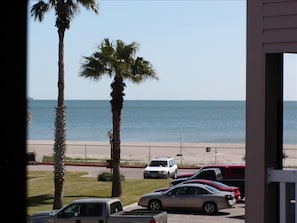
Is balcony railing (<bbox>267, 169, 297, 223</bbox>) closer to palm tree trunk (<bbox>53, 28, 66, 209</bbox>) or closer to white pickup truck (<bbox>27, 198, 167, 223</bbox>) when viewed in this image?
white pickup truck (<bbox>27, 198, 167, 223</bbox>)

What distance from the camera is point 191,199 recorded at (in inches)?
1022

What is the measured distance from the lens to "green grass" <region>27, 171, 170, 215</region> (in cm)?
2765

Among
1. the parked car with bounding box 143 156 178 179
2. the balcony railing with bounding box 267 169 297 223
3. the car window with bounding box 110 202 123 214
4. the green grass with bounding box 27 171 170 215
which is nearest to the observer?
the balcony railing with bounding box 267 169 297 223

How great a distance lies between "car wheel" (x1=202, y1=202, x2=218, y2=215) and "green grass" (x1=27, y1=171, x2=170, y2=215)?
3.43 m

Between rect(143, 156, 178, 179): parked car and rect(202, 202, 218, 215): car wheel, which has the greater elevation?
rect(143, 156, 178, 179): parked car

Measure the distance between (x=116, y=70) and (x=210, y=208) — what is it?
7.54 m

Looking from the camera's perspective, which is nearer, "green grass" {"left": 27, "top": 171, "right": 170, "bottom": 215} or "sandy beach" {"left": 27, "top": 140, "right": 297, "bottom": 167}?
"green grass" {"left": 27, "top": 171, "right": 170, "bottom": 215}

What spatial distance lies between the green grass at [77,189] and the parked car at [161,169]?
345 cm

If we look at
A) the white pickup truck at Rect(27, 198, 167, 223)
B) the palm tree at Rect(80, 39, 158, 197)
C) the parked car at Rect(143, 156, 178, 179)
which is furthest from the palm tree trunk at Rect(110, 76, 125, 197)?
the parked car at Rect(143, 156, 178, 179)

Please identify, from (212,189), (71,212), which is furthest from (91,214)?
(212,189)

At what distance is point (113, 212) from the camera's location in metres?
19.2
